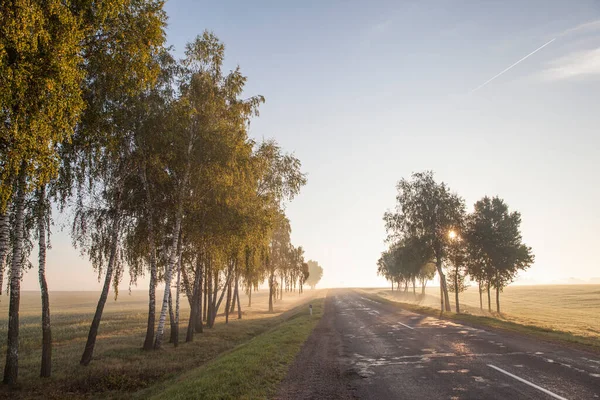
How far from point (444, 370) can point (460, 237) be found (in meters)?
33.1

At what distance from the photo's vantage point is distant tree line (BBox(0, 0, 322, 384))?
7875 millimetres

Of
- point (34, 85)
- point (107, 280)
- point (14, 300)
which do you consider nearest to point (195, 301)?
point (107, 280)

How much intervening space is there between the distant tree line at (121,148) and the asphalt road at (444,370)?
370 inches

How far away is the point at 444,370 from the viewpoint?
33.8ft

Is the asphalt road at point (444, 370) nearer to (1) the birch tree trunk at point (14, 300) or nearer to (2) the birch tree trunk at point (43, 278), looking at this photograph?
(1) the birch tree trunk at point (14, 300)

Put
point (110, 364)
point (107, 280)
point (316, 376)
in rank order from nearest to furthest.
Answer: point (316, 376) < point (110, 364) < point (107, 280)

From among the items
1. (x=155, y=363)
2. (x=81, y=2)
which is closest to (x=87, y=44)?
(x=81, y=2)

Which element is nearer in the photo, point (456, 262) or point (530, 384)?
point (530, 384)

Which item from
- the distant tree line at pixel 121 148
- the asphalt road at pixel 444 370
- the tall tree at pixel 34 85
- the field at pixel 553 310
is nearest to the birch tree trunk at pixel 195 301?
the distant tree line at pixel 121 148

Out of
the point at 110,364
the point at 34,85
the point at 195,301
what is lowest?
the point at 110,364

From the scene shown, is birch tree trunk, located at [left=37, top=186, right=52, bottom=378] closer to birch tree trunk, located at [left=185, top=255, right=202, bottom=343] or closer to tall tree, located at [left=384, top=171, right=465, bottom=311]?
birch tree trunk, located at [left=185, top=255, right=202, bottom=343]

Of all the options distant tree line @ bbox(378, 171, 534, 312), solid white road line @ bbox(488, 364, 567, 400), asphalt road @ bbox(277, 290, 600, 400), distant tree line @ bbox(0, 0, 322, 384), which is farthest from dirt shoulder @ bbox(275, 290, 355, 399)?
distant tree line @ bbox(378, 171, 534, 312)

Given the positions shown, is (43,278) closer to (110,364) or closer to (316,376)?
(110,364)

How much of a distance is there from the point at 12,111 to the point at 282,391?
10206mm
